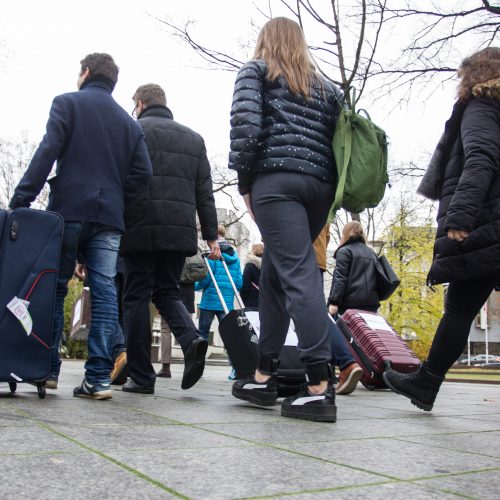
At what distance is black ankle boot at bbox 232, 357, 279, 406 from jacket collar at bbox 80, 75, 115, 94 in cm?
206

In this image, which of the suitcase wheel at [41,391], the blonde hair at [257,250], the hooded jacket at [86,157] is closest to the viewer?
the suitcase wheel at [41,391]

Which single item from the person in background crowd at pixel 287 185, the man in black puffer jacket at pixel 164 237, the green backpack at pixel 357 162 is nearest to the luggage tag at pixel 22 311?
the man in black puffer jacket at pixel 164 237

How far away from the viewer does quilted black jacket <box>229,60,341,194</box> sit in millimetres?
3609

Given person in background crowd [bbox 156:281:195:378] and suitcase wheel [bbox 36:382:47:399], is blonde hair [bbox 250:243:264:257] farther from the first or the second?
suitcase wheel [bbox 36:382:47:399]

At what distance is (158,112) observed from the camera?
5.19 meters

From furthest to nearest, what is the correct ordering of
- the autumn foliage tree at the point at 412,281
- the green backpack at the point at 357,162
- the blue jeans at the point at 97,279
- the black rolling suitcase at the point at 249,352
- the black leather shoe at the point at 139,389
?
the autumn foliage tree at the point at 412,281
the black leather shoe at the point at 139,389
the black rolling suitcase at the point at 249,352
the blue jeans at the point at 97,279
the green backpack at the point at 357,162

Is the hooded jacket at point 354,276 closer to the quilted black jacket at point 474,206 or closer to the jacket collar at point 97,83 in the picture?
the quilted black jacket at point 474,206

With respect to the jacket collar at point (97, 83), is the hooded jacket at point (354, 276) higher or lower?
lower

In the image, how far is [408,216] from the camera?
27797mm

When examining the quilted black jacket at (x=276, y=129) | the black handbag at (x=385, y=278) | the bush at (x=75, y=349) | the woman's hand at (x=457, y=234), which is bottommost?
the bush at (x=75, y=349)

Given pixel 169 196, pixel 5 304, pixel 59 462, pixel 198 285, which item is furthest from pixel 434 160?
pixel 198 285

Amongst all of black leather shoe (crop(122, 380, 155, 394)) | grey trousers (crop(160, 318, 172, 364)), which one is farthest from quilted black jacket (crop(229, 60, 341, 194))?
grey trousers (crop(160, 318, 172, 364))

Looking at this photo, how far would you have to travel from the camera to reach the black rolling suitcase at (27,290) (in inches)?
147

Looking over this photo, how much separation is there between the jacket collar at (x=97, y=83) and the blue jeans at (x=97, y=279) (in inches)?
37.8
